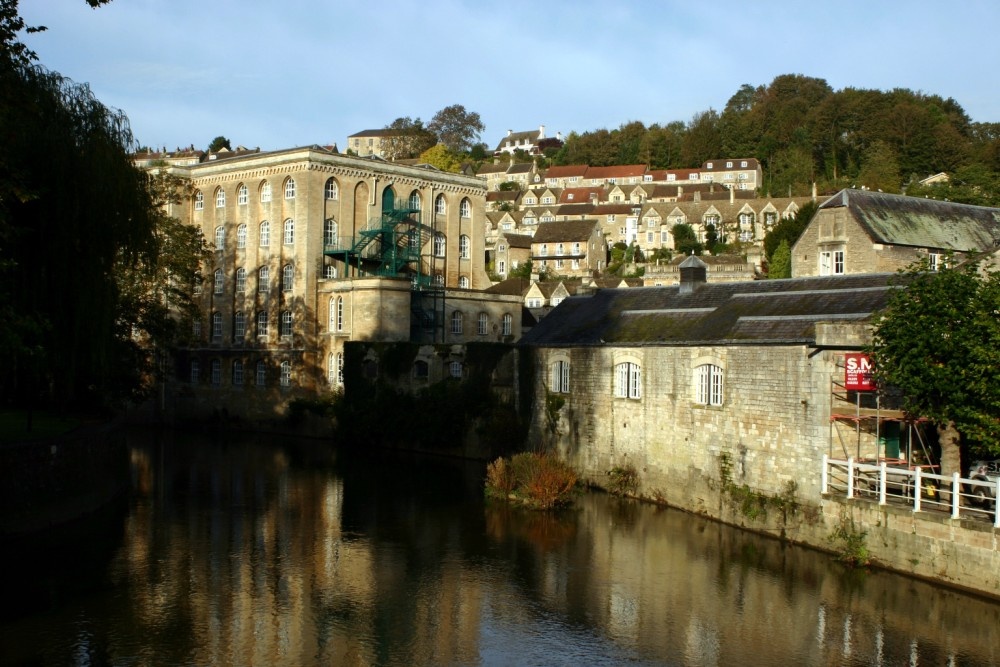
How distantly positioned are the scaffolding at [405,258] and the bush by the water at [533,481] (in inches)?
728

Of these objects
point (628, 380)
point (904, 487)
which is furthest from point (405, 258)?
point (904, 487)

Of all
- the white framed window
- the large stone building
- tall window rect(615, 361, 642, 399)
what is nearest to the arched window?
the large stone building

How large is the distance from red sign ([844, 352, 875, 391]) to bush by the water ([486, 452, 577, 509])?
8.62m

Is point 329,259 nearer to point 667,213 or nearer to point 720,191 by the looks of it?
point 667,213

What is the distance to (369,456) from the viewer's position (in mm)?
38375

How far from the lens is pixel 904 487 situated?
19.2 meters

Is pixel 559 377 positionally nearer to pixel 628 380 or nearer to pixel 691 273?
pixel 628 380

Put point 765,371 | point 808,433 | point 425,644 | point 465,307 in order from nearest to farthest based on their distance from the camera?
point 425,644
point 808,433
point 765,371
point 465,307

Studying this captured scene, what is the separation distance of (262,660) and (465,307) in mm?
33635

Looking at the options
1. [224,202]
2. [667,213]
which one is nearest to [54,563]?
[224,202]

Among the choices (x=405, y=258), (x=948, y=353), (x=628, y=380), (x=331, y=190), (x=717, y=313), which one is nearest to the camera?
(x=948, y=353)

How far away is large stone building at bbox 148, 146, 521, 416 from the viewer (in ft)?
151

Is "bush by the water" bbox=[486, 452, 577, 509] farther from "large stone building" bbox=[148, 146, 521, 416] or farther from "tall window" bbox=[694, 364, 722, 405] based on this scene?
"large stone building" bbox=[148, 146, 521, 416]

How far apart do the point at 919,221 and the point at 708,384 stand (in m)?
16.3
